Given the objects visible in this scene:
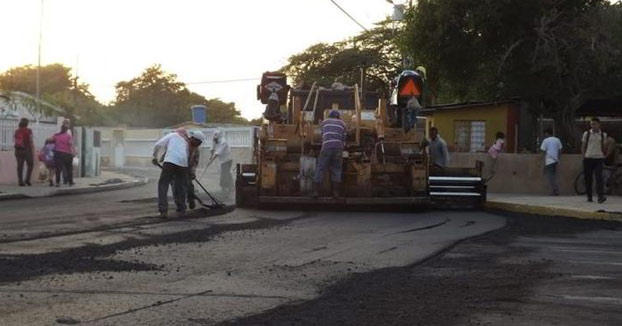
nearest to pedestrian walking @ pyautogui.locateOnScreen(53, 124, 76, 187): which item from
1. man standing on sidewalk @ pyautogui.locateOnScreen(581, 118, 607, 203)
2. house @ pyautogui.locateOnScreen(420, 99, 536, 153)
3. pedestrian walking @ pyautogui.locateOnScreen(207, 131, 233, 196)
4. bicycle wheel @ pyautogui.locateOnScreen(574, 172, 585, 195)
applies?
pedestrian walking @ pyautogui.locateOnScreen(207, 131, 233, 196)

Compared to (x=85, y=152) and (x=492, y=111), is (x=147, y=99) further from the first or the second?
(x=492, y=111)

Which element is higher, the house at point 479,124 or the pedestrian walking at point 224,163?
the house at point 479,124

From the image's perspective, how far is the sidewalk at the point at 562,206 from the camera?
43.5 ft

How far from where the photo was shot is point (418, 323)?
530cm

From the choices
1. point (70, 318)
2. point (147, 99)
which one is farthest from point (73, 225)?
point (147, 99)

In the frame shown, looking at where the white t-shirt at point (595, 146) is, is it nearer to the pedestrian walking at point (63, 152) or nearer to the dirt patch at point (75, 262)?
the dirt patch at point (75, 262)

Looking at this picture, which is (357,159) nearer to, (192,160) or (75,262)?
(192,160)

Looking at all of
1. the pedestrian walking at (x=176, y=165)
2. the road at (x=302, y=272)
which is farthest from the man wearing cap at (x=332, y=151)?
the pedestrian walking at (x=176, y=165)

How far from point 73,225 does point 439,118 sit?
1668 centimetres

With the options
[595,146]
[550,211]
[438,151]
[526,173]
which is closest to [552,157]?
[526,173]

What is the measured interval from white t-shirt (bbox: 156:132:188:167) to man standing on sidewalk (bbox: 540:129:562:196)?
360 inches

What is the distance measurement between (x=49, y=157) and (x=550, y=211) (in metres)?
13.3

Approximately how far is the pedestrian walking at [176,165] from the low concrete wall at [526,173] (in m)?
9.34

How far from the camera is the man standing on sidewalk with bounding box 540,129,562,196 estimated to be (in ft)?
57.2
